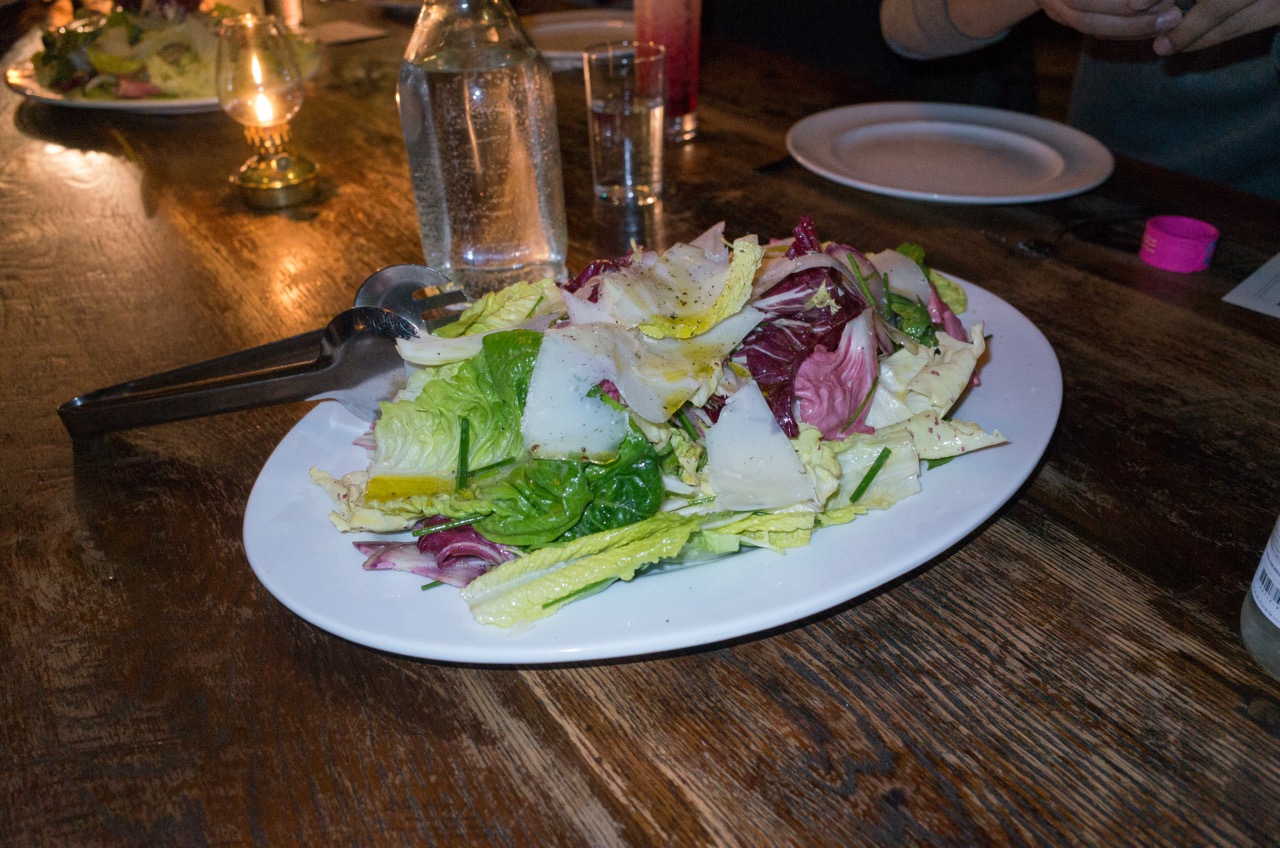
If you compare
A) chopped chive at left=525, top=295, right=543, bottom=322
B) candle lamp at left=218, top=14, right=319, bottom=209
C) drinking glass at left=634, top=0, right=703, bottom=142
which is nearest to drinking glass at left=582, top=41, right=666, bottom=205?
drinking glass at left=634, top=0, right=703, bottom=142

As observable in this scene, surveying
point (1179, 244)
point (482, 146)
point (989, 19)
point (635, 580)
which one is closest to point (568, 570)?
point (635, 580)

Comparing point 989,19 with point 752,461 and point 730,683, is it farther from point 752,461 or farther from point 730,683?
point 730,683

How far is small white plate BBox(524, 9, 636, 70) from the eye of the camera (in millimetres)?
2467

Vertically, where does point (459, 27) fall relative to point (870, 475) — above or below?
above

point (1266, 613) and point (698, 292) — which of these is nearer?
point (1266, 613)

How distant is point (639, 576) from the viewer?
2.46 ft

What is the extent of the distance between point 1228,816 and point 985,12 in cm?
187

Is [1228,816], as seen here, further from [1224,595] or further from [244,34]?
[244,34]

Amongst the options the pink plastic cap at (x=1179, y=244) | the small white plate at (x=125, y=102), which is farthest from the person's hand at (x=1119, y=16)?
the small white plate at (x=125, y=102)

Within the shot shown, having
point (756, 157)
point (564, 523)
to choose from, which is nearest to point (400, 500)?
point (564, 523)

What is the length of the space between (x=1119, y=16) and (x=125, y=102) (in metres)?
2.26

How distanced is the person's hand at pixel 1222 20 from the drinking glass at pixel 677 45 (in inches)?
36.8

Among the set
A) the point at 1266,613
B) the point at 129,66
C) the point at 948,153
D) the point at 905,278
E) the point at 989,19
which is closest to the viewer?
the point at 1266,613

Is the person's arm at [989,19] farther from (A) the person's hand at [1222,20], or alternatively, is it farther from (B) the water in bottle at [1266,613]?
(B) the water in bottle at [1266,613]
